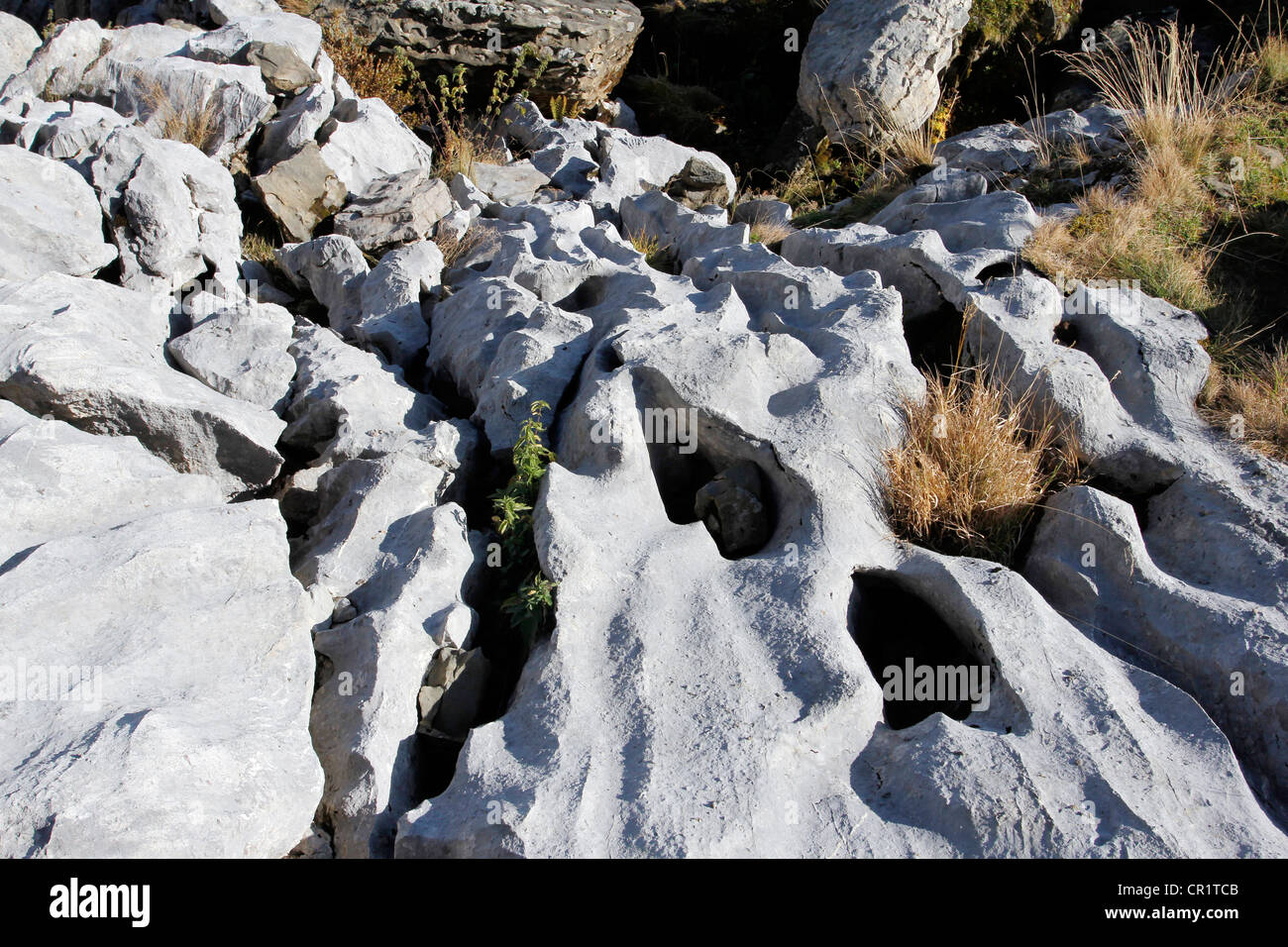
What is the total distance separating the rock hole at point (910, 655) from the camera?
4.14 m

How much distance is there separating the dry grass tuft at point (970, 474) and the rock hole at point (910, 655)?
424 millimetres

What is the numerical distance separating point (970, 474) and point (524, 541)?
99.4 inches

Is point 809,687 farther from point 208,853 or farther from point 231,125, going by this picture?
point 231,125

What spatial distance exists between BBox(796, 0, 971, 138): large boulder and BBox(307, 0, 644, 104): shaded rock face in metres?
3.03

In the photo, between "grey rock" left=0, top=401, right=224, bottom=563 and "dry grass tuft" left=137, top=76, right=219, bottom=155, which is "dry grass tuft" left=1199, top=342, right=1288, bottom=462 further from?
"dry grass tuft" left=137, top=76, right=219, bottom=155

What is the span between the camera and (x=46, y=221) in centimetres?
645

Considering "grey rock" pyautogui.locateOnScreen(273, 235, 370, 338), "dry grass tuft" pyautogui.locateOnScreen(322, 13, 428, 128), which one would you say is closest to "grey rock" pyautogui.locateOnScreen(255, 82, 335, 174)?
"dry grass tuft" pyautogui.locateOnScreen(322, 13, 428, 128)

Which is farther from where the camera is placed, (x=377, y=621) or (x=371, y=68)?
(x=371, y=68)

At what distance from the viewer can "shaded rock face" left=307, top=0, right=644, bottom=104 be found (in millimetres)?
11070
